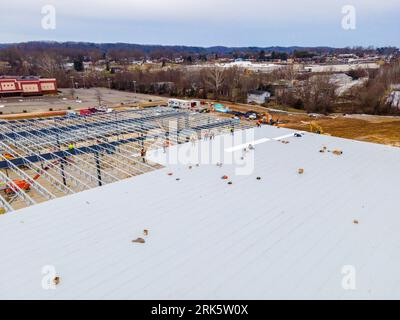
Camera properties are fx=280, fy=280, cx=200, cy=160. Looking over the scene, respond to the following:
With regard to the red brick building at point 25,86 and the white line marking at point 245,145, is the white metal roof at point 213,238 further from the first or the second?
the red brick building at point 25,86

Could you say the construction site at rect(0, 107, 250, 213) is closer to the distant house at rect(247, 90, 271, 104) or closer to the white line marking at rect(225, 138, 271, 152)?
the white line marking at rect(225, 138, 271, 152)

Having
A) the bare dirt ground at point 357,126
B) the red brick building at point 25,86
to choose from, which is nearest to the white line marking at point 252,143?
the bare dirt ground at point 357,126

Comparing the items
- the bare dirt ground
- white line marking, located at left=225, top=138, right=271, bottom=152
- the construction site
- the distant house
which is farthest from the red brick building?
white line marking, located at left=225, top=138, right=271, bottom=152

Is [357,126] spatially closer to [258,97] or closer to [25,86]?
[258,97]

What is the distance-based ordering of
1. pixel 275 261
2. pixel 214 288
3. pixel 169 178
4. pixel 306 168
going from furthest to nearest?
pixel 306 168
pixel 169 178
pixel 275 261
pixel 214 288

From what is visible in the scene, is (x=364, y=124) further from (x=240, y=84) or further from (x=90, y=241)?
(x=90, y=241)
